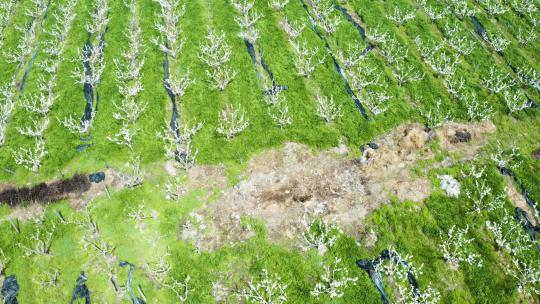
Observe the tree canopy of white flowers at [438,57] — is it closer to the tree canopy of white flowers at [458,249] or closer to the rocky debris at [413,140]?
the rocky debris at [413,140]

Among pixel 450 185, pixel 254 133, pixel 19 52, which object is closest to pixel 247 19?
pixel 254 133

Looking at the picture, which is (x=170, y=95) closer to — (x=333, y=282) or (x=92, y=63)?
(x=92, y=63)

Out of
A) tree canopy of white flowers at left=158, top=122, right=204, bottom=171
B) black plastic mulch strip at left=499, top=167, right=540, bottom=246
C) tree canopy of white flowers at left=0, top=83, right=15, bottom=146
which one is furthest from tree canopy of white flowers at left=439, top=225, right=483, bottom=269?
tree canopy of white flowers at left=0, top=83, right=15, bottom=146

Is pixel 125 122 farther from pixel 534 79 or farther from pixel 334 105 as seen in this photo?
pixel 534 79

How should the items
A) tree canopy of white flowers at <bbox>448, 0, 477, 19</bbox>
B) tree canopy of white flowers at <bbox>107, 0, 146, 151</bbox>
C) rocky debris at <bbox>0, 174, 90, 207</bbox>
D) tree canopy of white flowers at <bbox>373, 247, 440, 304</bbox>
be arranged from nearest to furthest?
tree canopy of white flowers at <bbox>373, 247, 440, 304</bbox> → rocky debris at <bbox>0, 174, 90, 207</bbox> → tree canopy of white flowers at <bbox>107, 0, 146, 151</bbox> → tree canopy of white flowers at <bbox>448, 0, 477, 19</bbox>

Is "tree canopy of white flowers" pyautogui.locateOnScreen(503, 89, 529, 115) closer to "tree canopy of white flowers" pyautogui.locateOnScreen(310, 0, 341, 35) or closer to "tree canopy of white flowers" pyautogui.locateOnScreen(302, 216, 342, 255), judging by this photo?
"tree canopy of white flowers" pyautogui.locateOnScreen(310, 0, 341, 35)

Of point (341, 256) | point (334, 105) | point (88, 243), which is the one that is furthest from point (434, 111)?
point (88, 243)

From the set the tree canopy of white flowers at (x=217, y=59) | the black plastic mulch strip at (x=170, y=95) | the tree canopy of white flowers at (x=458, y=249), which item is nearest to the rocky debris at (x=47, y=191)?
the black plastic mulch strip at (x=170, y=95)
